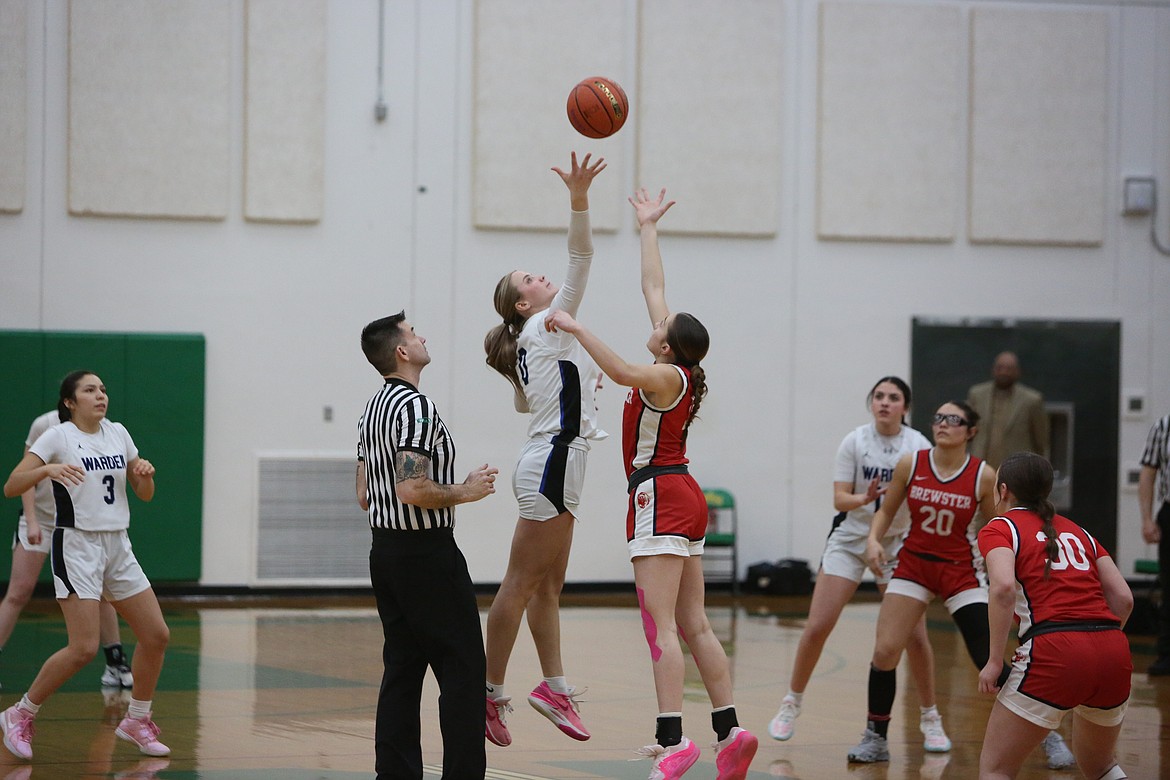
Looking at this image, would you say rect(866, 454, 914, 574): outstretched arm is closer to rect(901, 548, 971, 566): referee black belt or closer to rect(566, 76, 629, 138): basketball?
rect(901, 548, 971, 566): referee black belt

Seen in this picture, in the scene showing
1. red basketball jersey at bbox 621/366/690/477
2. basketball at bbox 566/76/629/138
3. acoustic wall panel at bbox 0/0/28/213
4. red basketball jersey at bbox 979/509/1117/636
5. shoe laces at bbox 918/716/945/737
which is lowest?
shoe laces at bbox 918/716/945/737

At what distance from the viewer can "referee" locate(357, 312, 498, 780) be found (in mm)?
4922

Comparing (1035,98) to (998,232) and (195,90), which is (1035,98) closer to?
(998,232)

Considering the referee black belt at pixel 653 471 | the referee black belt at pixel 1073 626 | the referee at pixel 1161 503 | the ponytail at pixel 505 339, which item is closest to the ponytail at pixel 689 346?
the referee black belt at pixel 653 471

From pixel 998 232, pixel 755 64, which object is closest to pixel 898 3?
pixel 755 64

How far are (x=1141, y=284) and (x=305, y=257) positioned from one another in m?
8.53

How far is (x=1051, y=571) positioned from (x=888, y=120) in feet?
32.2

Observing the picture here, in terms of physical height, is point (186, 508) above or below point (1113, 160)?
below

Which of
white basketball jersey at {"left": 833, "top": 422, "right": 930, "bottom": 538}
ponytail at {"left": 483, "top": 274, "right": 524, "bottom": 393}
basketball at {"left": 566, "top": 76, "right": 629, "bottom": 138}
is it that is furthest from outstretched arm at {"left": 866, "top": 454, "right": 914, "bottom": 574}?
basketball at {"left": 566, "top": 76, "right": 629, "bottom": 138}

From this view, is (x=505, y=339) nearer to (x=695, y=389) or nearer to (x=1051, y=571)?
(x=695, y=389)

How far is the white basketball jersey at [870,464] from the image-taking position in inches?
286

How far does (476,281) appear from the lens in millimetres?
13477

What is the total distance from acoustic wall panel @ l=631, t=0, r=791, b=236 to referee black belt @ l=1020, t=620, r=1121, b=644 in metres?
9.21

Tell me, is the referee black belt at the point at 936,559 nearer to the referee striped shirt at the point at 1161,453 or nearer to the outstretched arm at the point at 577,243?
the outstretched arm at the point at 577,243
